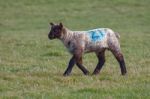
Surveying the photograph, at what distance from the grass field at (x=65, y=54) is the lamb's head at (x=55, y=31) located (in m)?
0.92

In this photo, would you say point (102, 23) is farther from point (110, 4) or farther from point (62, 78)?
point (62, 78)

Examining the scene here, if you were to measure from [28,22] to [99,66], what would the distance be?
2205 centimetres

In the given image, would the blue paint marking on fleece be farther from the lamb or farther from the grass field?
the grass field

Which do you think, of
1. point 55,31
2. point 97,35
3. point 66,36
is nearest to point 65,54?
point 66,36

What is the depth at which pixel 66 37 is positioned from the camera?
15211 mm

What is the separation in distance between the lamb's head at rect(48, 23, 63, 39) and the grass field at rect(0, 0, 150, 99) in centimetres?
92

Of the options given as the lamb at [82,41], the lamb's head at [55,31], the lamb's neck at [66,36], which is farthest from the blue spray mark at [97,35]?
the lamb's head at [55,31]

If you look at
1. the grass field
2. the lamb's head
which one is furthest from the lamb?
the grass field

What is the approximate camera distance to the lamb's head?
595 inches

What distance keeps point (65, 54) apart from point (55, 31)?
243 inches

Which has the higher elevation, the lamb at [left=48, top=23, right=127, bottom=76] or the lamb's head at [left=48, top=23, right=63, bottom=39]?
the lamb's head at [left=48, top=23, right=63, bottom=39]

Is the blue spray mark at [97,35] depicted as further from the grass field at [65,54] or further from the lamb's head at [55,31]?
the grass field at [65,54]

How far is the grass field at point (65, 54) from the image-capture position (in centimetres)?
1220

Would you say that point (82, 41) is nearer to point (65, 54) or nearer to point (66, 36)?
point (66, 36)
